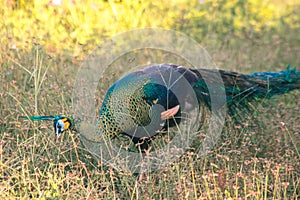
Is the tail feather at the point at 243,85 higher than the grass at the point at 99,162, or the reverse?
the tail feather at the point at 243,85

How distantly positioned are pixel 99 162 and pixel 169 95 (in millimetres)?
809

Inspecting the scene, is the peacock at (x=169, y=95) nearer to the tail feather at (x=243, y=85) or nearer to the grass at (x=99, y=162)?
the tail feather at (x=243, y=85)

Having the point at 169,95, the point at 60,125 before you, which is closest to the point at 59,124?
the point at 60,125

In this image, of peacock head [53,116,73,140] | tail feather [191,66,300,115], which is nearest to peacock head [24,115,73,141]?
peacock head [53,116,73,140]

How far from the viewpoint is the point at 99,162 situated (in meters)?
3.96

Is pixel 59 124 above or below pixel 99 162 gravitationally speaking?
above

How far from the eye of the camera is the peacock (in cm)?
421

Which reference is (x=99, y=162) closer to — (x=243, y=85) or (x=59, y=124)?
(x=59, y=124)

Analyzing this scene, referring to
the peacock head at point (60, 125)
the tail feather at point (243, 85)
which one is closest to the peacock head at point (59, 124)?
the peacock head at point (60, 125)

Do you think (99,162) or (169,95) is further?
(169,95)

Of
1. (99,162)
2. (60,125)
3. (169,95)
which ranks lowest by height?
(99,162)

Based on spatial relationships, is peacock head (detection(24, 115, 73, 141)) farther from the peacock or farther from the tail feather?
the tail feather

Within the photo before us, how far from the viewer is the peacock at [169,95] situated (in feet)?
13.8

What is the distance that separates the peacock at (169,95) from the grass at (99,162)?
0.19m
